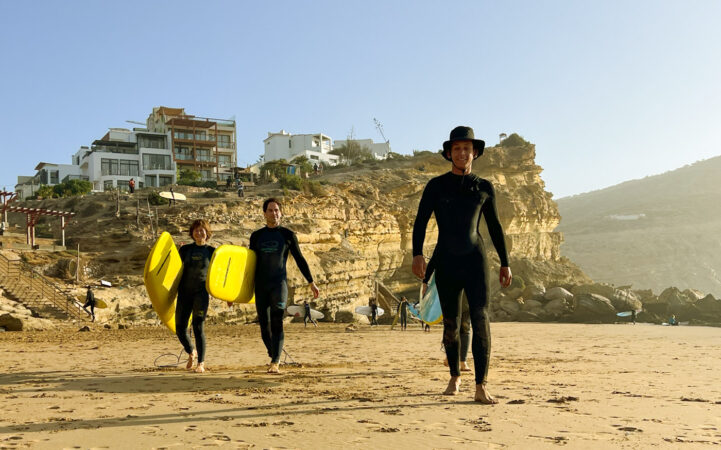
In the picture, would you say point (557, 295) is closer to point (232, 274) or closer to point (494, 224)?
point (232, 274)

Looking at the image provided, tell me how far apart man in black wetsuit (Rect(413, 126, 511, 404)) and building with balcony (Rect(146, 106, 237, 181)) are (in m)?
54.6

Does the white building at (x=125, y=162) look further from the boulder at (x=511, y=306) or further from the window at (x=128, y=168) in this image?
the boulder at (x=511, y=306)

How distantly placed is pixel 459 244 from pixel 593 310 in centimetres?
2940

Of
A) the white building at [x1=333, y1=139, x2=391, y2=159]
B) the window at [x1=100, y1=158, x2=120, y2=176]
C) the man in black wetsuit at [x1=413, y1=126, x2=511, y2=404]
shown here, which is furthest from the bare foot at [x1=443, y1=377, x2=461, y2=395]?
the white building at [x1=333, y1=139, x2=391, y2=159]

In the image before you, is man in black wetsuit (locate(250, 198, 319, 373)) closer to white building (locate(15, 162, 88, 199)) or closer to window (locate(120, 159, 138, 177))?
window (locate(120, 159, 138, 177))

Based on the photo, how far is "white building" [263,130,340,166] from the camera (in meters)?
78.6

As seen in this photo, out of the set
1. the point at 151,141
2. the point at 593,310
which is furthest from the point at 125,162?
the point at 593,310

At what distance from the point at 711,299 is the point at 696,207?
113 meters

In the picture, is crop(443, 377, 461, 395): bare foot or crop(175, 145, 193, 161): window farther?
crop(175, 145, 193, 161): window

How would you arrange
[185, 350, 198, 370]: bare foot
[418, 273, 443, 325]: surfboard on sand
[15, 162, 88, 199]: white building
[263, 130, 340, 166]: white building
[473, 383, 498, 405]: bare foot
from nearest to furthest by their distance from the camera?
1. [473, 383, 498, 405]: bare foot
2. [185, 350, 198, 370]: bare foot
3. [418, 273, 443, 325]: surfboard on sand
4. [15, 162, 88, 199]: white building
5. [263, 130, 340, 166]: white building

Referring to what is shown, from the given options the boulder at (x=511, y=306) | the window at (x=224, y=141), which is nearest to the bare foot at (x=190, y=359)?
the boulder at (x=511, y=306)

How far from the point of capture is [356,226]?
33125 mm

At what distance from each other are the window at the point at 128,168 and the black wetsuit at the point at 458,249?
55.3 metres

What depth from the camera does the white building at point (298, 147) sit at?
7856 cm
